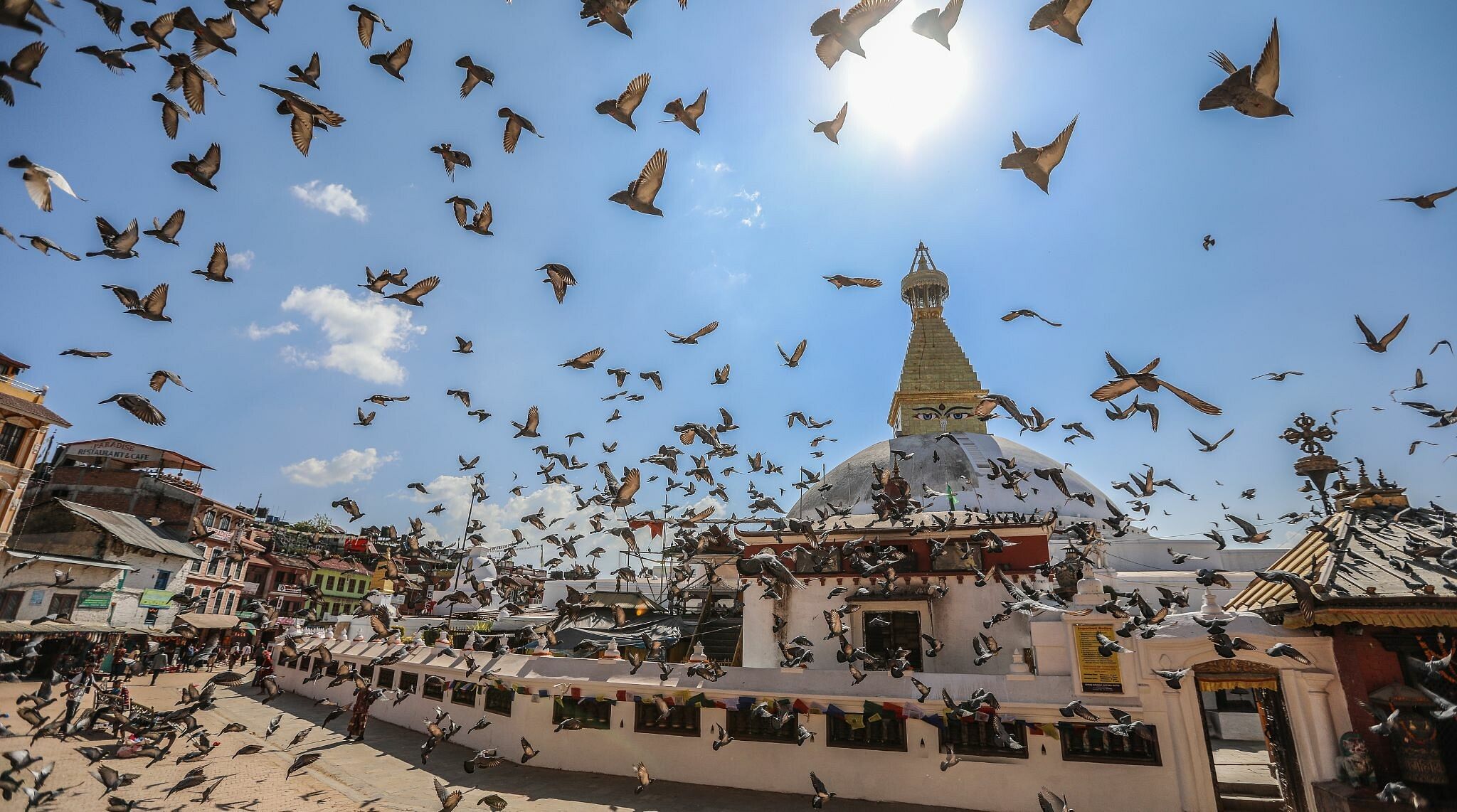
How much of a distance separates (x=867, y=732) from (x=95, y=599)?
37206mm

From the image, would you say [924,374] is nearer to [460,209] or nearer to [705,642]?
[705,642]

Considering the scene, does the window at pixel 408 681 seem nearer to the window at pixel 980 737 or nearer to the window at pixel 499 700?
the window at pixel 499 700

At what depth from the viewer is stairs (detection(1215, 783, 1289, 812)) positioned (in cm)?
1195

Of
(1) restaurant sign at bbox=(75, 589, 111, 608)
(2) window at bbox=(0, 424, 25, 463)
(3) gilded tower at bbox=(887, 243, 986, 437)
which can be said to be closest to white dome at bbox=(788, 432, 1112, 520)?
(3) gilded tower at bbox=(887, 243, 986, 437)

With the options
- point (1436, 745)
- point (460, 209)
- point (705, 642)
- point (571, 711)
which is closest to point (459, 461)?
point (571, 711)

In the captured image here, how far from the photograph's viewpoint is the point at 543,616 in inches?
1042

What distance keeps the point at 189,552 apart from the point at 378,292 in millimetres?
40718

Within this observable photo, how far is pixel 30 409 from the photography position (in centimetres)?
2711

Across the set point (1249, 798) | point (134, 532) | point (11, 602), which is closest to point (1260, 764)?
point (1249, 798)

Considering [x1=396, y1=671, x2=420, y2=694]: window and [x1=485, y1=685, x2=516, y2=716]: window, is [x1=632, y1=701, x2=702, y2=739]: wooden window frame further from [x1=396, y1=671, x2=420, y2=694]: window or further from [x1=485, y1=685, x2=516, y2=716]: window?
[x1=396, y1=671, x2=420, y2=694]: window

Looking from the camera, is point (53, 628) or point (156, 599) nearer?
point (53, 628)

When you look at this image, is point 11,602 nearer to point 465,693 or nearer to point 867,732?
point 465,693

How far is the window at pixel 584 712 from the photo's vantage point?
1502 centimetres

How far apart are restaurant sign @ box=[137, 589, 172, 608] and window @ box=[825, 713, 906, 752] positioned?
126 feet
